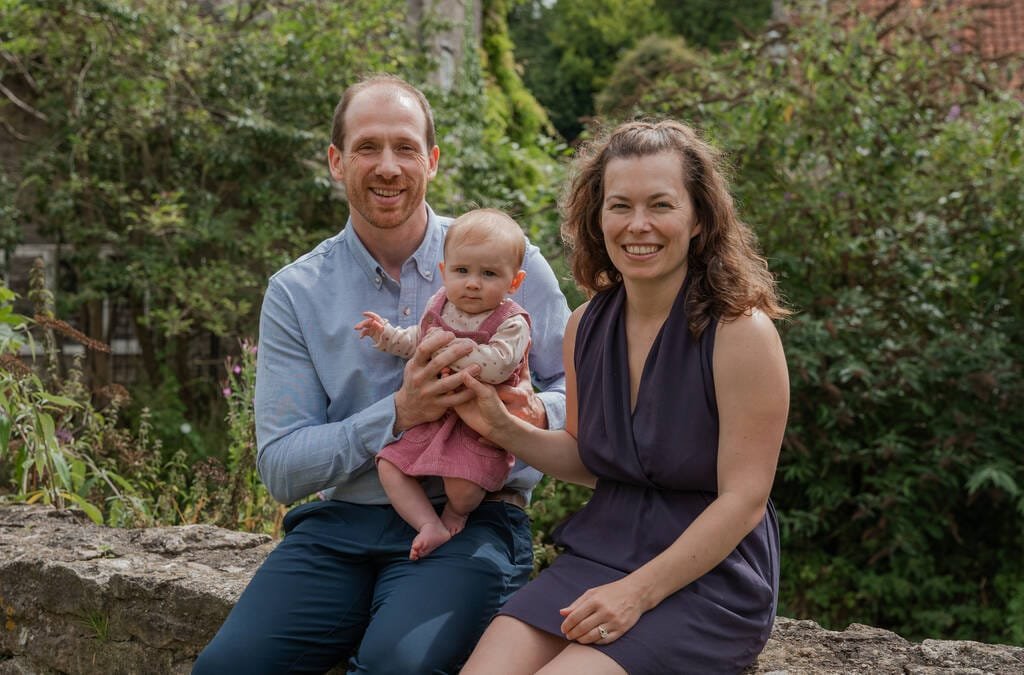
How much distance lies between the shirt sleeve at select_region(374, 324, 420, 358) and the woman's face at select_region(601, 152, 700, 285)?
0.56m

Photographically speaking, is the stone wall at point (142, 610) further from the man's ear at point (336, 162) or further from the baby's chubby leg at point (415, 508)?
the man's ear at point (336, 162)

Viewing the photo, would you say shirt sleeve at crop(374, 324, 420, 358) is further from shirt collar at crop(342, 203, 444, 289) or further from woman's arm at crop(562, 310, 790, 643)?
woman's arm at crop(562, 310, 790, 643)

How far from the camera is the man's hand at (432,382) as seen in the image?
2.48 m

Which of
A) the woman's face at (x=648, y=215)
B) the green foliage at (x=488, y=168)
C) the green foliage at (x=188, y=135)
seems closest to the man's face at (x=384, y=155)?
the woman's face at (x=648, y=215)

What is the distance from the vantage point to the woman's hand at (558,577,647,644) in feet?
6.98

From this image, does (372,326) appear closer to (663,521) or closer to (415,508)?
(415,508)

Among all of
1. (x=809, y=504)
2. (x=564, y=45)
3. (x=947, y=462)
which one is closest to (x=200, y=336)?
(x=809, y=504)

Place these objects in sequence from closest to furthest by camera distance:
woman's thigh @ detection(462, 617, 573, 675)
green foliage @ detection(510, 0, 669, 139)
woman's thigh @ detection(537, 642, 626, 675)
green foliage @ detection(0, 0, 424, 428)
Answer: woman's thigh @ detection(537, 642, 626, 675) → woman's thigh @ detection(462, 617, 573, 675) → green foliage @ detection(0, 0, 424, 428) → green foliage @ detection(510, 0, 669, 139)

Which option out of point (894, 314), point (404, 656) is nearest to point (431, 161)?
point (404, 656)

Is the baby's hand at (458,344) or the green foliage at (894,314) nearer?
the baby's hand at (458,344)

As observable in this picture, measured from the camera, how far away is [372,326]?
2.60m

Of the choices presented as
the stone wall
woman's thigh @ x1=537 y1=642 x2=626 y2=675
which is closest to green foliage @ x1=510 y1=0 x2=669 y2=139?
the stone wall

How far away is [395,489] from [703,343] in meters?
0.79

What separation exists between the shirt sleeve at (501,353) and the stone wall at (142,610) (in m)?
0.86
